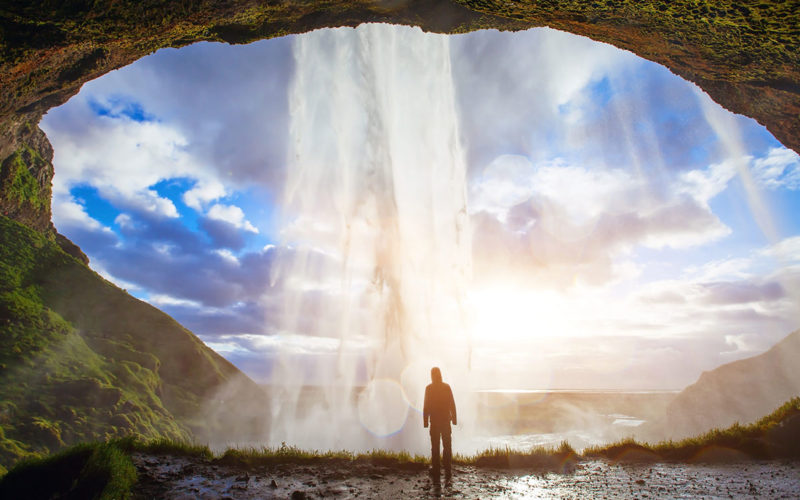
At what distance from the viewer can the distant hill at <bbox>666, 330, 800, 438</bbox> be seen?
56844mm

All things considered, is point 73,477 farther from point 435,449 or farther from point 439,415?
point 439,415

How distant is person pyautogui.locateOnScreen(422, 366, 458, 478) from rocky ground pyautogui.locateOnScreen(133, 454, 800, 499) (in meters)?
0.57

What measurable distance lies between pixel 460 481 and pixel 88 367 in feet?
140

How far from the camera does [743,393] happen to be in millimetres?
60188

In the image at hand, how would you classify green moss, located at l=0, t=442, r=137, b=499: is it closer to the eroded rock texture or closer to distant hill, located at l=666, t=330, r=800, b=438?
the eroded rock texture

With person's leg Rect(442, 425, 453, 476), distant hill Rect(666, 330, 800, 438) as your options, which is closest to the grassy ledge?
person's leg Rect(442, 425, 453, 476)

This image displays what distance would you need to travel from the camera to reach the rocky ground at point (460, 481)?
258 inches

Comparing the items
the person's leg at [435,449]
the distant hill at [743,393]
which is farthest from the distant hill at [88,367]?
the distant hill at [743,393]

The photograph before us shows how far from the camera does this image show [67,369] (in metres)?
32.3

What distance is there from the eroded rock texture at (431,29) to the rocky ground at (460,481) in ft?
31.1

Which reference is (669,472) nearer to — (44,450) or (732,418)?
(44,450)

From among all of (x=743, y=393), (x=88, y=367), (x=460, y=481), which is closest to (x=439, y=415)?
(x=460, y=481)

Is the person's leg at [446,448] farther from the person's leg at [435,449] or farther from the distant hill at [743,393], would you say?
the distant hill at [743,393]

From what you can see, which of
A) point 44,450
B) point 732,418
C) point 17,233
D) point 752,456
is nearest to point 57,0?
point 752,456
